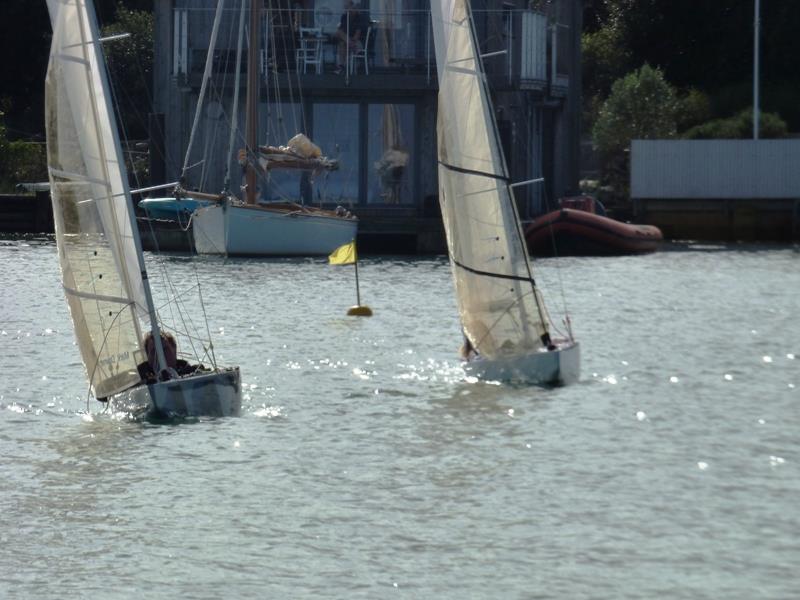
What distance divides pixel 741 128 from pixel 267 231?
22.8 metres

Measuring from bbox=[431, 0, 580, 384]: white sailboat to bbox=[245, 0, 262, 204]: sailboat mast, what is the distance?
2348cm

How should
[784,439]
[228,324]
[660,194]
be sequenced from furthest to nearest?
[660,194] → [228,324] → [784,439]

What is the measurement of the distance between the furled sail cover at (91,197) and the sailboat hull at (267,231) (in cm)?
2643

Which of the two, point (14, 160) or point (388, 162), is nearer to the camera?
point (388, 162)

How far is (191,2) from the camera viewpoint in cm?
5519

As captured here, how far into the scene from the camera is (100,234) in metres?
22.1

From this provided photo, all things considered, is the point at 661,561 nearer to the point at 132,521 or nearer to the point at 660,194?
the point at 132,521

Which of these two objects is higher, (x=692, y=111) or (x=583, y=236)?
(x=692, y=111)

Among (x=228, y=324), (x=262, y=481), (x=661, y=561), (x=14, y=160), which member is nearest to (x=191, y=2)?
(x=14, y=160)

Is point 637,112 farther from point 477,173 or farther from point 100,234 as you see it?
point 100,234

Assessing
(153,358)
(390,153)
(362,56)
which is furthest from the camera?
(390,153)

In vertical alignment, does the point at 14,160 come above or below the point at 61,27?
below

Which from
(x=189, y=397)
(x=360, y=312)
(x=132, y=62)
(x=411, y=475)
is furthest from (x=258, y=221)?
(x=132, y=62)

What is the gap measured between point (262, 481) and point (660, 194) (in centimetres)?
4531
